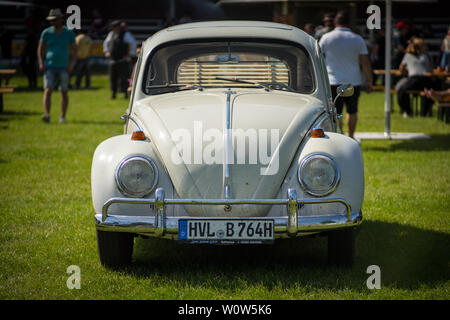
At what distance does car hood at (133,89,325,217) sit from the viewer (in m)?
4.36

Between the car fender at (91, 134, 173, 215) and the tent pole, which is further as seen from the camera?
the tent pole

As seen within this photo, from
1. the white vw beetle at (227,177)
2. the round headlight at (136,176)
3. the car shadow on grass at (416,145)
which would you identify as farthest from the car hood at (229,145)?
the car shadow on grass at (416,145)

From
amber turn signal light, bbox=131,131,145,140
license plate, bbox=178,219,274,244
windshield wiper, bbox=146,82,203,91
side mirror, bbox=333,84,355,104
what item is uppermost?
windshield wiper, bbox=146,82,203,91

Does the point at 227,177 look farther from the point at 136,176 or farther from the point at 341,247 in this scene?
the point at 341,247

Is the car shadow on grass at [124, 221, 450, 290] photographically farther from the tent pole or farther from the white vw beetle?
the tent pole

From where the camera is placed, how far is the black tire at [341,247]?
15.1 feet

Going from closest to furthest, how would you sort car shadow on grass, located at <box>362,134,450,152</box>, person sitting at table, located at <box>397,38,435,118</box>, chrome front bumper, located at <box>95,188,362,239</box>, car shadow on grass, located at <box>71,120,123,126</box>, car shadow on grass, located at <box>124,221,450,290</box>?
chrome front bumper, located at <box>95,188,362,239</box>, car shadow on grass, located at <box>124,221,450,290</box>, car shadow on grass, located at <box>362,134,450,152</box>, car shadow on grass, located at <box>71,120,123,126</box>, person sitting at table, located at <box>397,38,435,118</box>

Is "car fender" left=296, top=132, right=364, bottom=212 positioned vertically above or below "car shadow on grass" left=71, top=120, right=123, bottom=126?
above

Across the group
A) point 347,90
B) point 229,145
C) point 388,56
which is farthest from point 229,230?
point 388,56

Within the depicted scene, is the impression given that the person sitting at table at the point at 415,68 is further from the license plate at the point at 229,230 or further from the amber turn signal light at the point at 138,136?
the license plate at the point at 229,230

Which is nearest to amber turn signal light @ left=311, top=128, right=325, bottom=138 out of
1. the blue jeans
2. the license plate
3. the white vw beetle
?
the white vw beetle

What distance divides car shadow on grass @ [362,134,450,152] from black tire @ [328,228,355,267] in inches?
219
